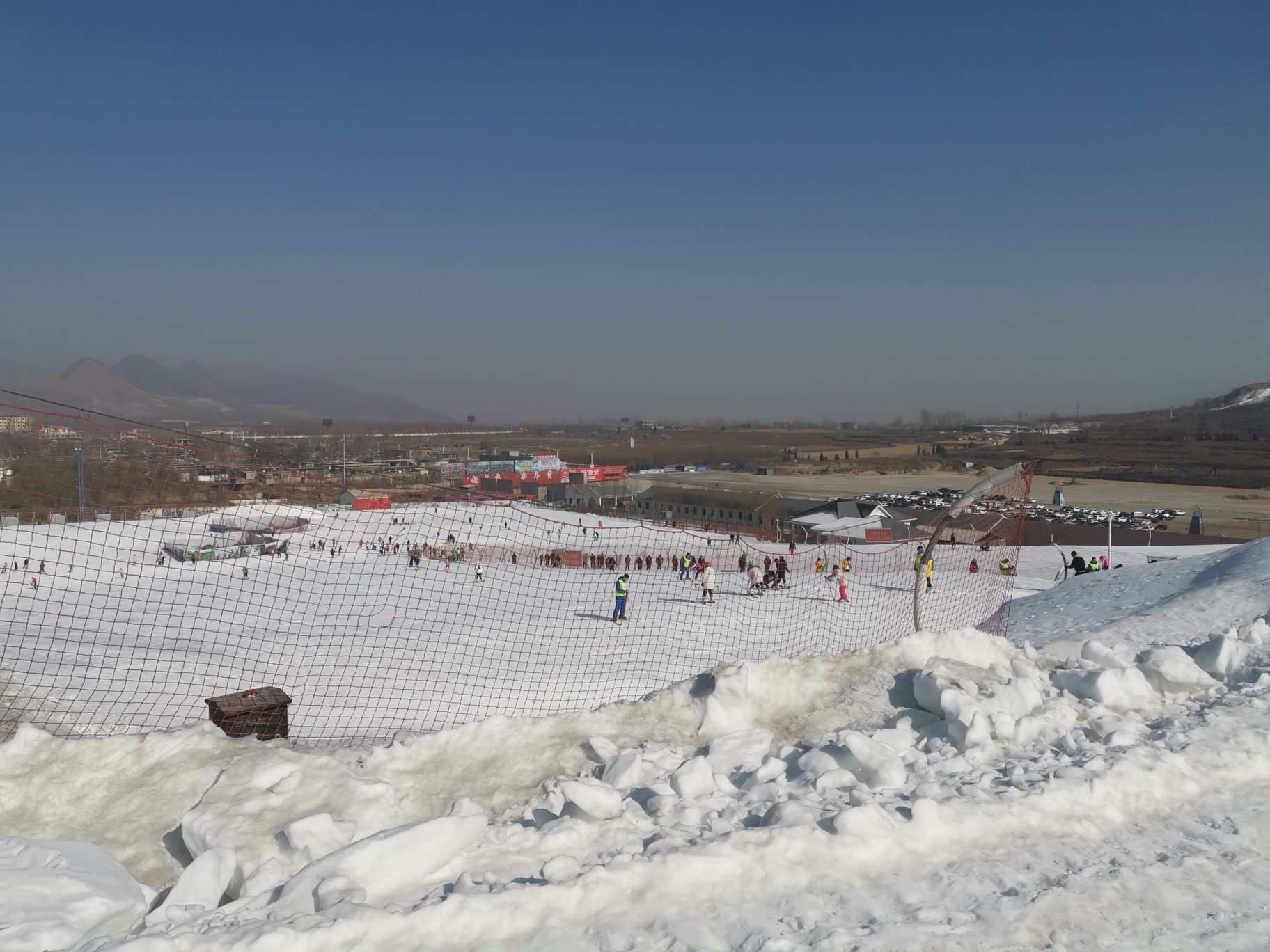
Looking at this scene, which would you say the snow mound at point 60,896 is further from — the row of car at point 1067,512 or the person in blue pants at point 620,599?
the row of car at point 1067,512

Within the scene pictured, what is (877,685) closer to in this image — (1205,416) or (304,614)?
(304,614)

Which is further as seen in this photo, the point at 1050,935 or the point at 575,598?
the point at 575,598

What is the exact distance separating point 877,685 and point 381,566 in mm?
20241

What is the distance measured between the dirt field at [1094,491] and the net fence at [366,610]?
21.9 metres

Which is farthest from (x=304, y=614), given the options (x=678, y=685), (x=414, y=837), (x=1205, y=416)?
(x=1205, y=416)

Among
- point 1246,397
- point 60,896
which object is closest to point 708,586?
point 60,896

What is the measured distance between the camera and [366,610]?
16.6 m

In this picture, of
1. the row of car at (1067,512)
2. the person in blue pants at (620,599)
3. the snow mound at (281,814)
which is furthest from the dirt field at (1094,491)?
the snow mound at (281,814)

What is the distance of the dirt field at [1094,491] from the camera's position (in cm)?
3878

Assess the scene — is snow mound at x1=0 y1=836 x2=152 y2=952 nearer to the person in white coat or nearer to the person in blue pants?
the person in blue pants

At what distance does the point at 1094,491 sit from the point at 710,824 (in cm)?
5953

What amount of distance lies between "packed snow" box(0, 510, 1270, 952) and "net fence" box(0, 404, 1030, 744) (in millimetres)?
2715

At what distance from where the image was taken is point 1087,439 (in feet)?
339

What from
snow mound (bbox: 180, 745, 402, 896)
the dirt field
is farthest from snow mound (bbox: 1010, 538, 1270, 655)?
the dirt field
